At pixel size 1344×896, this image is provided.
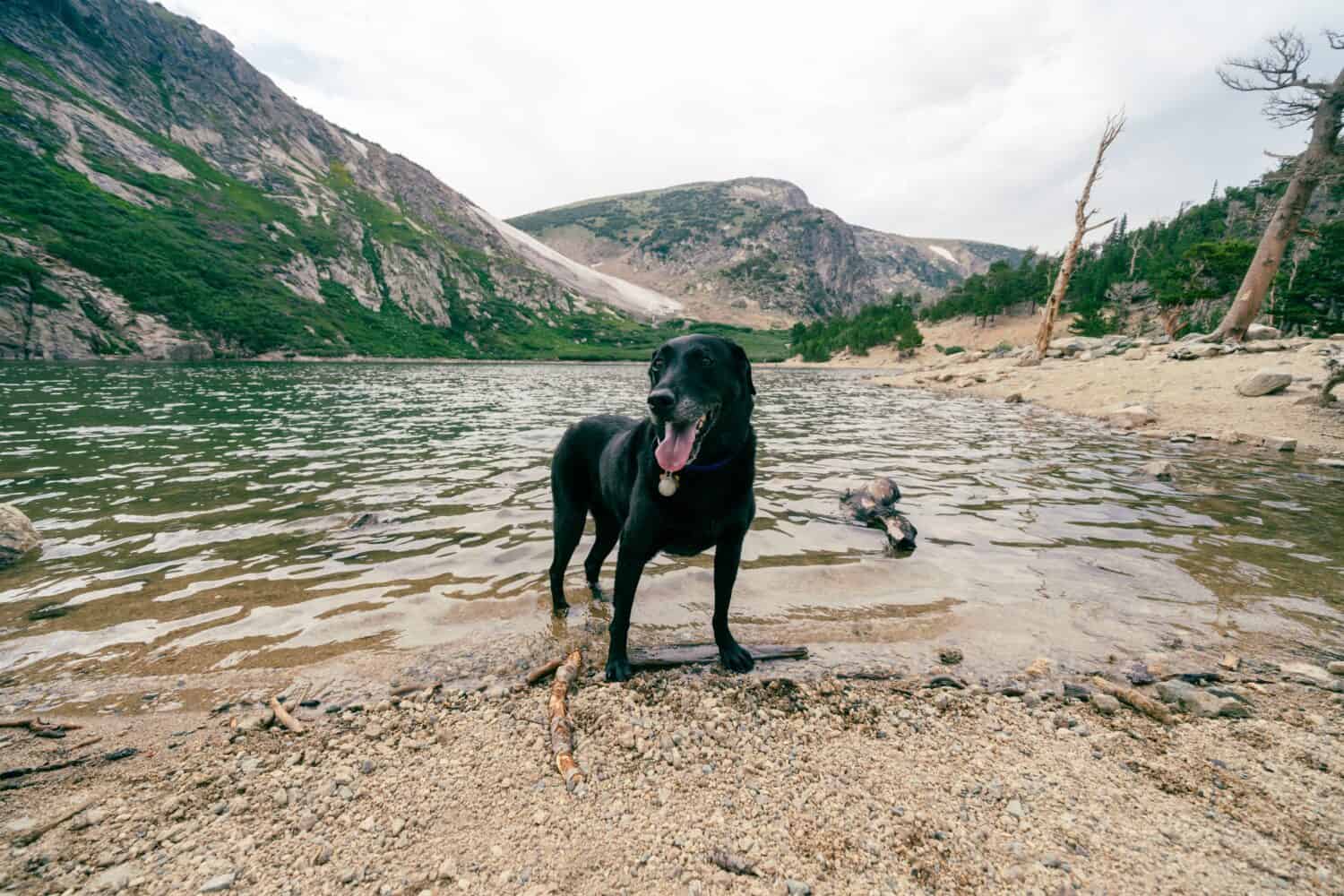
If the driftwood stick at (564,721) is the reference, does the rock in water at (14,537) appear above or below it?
above

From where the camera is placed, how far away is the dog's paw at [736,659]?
4.02 m

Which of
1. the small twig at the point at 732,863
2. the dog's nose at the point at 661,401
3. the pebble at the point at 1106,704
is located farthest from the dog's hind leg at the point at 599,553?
the pebble at the point at 1106,704

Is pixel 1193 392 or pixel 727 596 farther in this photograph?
pixel 1193 392

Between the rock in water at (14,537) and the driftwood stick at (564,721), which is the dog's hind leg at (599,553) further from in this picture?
the rock in water at (14,537)

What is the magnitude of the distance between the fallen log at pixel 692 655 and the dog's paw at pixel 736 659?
0.20 ft

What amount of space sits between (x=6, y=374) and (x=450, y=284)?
12668cm

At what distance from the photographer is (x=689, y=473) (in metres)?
3.78

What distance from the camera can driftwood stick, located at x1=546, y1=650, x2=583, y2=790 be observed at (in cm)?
280

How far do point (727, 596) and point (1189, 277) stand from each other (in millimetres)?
69600

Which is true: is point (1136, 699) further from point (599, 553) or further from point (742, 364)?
point (599, 553)

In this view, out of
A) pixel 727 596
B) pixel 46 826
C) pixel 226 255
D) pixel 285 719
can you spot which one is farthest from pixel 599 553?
pixel 226 255

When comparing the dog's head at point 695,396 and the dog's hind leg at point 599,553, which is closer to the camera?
the dog's head at point 695,396

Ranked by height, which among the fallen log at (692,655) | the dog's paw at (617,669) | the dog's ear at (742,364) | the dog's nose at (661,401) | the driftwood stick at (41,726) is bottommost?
the fallen log at (692,655)

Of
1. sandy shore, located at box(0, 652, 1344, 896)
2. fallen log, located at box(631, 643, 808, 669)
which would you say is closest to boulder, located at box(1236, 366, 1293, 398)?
sandy shore, located at box(0, 652, 1344, 896)
